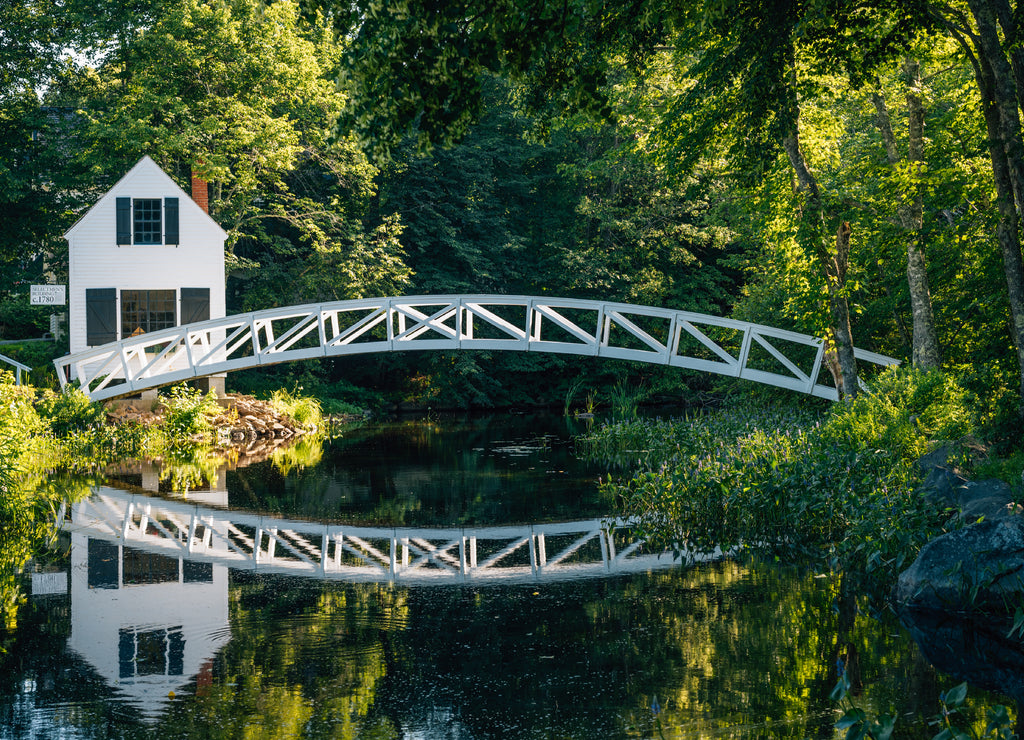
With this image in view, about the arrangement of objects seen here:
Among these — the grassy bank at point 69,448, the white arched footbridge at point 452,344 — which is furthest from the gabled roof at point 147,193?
the grassy bank at point 69,448

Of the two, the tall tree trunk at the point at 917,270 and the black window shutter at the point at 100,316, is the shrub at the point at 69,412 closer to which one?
the black window shutter at the point at 100,316

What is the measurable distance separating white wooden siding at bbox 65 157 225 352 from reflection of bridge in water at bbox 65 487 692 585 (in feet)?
40.6

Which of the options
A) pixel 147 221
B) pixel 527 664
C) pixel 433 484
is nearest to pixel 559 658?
pixel 527 664

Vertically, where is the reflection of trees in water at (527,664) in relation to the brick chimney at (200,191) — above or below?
below

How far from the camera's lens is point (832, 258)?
16.9 m

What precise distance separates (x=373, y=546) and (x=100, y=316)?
1644 centimetres

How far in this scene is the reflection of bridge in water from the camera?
10.9 m

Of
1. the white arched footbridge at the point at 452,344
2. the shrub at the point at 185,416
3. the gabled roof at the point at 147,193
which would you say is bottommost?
the shrub at the point at 185,416

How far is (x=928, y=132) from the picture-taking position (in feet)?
69.1

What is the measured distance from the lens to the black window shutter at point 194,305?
2606 cm

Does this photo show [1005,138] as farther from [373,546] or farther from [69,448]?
[69,448]

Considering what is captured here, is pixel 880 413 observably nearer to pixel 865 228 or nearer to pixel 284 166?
pixel 865 228

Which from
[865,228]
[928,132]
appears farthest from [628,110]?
[865,228]

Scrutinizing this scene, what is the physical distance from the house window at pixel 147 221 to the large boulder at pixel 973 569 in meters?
22.5
